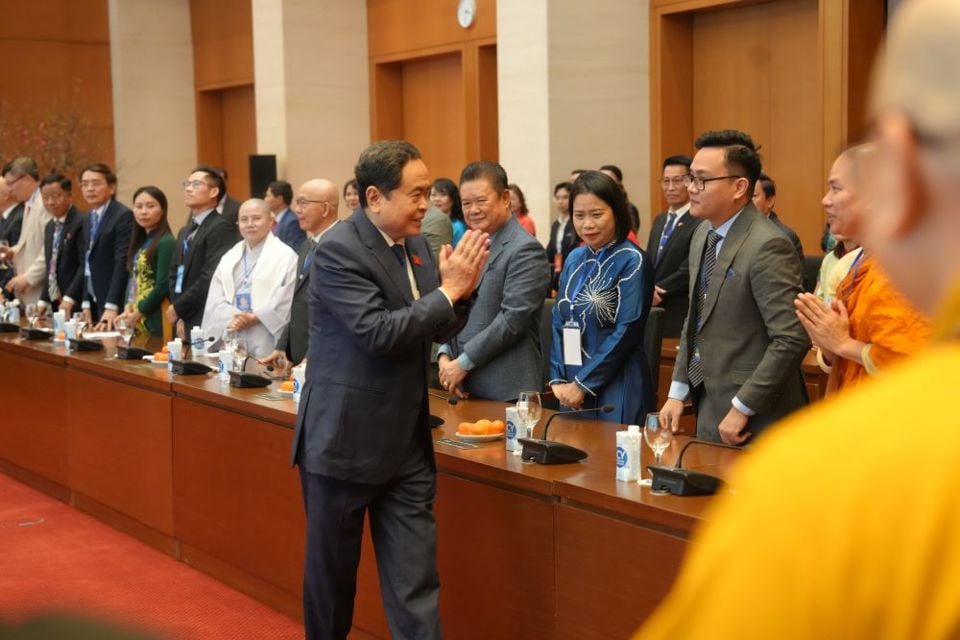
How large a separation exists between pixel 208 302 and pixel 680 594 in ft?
18.3

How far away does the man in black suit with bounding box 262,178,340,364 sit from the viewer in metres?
5.53

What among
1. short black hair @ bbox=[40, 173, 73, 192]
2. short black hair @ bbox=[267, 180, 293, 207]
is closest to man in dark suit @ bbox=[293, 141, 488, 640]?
short black hair @ bbox=[40, 173, 73, 192]

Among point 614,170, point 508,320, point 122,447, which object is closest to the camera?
point 508,320

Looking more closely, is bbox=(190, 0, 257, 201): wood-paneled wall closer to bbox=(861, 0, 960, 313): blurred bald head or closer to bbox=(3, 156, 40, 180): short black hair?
bbox=(3, 156, 40, 180): short black hair

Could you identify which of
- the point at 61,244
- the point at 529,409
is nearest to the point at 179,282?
the point at 61,244

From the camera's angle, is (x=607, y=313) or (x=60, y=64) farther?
(x=60, y=64)

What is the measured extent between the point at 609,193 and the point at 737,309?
2.50ft

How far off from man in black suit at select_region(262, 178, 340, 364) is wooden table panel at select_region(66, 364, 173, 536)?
648 millimetres

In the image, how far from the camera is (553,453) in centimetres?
328

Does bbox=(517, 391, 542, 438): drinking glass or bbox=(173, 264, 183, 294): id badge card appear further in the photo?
bbox=(173, 264, 183, 294): id badge card

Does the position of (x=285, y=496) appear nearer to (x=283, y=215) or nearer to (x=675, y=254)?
(x=675, y=254)

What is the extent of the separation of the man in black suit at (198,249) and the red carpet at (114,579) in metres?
1.17

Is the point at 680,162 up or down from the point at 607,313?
up

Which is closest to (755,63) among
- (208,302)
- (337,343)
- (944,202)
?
(208,302)
